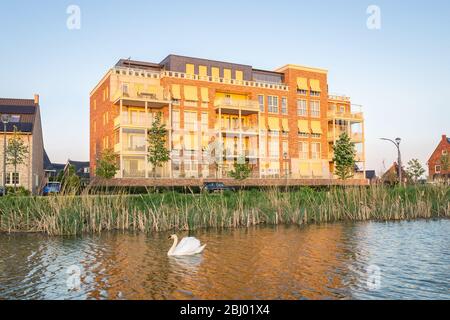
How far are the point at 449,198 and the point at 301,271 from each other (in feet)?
49.8

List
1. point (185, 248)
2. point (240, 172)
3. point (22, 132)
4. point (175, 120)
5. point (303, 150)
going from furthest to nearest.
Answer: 1. point (303, 150)
2. point (175, 120)
3. point (22, 132)
4. point (240, 172)
5. point (185, 248)

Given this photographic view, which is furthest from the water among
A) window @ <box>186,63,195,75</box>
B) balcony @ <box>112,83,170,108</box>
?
window @ <box>186,63,195,75</box>

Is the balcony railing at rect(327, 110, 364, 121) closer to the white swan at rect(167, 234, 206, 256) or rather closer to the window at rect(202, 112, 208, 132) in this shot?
the window at rect(202, 112, 208, 132)

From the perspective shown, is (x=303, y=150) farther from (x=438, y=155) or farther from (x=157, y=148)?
(x=438, y=155)


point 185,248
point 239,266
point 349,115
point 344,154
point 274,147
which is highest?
point 349,115

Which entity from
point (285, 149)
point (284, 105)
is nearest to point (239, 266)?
point (285, 149)

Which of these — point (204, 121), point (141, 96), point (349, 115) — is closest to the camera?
point (141, 96)

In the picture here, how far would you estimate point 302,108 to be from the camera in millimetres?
52656

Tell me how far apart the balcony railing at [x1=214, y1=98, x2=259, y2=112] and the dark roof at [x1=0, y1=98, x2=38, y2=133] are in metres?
18.4

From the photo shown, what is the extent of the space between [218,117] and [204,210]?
3090cm

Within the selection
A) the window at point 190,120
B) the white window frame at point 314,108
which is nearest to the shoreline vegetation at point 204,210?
the window at point 190,120

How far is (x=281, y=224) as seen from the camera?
17906 millimetres

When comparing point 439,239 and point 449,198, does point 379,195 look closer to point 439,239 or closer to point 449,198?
point 449,198

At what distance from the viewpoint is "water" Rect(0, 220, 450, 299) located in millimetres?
8109
